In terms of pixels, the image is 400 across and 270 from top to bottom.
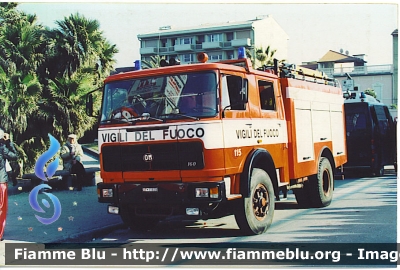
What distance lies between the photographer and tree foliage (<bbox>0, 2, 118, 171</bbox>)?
12953mm

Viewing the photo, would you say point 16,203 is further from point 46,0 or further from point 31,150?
point 46,0

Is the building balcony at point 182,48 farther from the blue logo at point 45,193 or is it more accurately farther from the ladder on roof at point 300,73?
the blue logo at point 45,193

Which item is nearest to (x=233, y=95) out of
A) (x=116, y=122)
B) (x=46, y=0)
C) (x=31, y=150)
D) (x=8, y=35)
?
(x=116, y=122)

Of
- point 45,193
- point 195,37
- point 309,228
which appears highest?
point 195,37

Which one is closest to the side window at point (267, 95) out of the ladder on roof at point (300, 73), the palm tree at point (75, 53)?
the ladder on roof at point (300, 73)

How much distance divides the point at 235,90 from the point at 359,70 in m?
5.51

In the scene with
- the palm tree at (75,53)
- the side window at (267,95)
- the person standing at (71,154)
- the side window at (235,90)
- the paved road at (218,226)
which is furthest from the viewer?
the palm tree at (75,53)

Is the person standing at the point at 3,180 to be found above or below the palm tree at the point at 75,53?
below

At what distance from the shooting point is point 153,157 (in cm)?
786

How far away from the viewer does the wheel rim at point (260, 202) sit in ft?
27.4

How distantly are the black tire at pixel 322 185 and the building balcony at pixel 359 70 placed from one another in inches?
74.7

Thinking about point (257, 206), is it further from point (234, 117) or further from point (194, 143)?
point (194, 143)

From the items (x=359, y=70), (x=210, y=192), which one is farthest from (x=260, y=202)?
(x=359, y=70)

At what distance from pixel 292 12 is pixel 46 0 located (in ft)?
10.7
